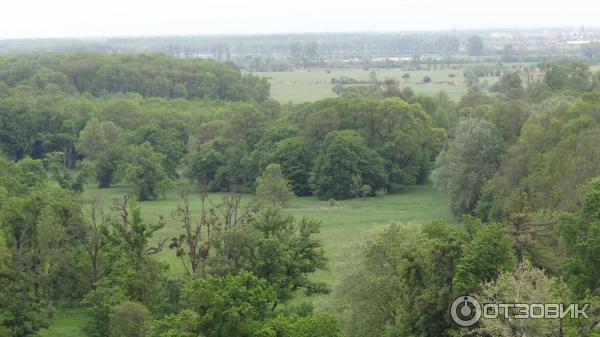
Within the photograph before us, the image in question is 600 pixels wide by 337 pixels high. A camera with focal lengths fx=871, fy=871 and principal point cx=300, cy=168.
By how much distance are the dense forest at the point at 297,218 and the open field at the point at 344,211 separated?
3.90 feet

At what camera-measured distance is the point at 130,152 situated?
71.9 m

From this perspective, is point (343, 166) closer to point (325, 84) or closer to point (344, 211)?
point (344, 211)

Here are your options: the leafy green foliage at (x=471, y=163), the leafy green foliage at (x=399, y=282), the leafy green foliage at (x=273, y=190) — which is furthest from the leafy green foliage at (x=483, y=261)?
the leafy green foliage at (x=273, y=190)

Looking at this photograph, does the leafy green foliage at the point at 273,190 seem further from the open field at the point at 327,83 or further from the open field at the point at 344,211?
the open field at the point at 327,83

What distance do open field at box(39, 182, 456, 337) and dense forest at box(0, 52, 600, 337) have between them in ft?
3.90

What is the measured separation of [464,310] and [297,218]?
33.7 metres

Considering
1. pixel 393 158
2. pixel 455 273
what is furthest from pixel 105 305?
pixel 393 158

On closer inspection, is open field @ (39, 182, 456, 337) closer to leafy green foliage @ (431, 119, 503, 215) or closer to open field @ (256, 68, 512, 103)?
leafy green foliage @ (431, 119, 503, 215)

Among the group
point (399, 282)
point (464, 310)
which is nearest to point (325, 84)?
point (399, 282)

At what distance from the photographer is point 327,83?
166125 millimetres

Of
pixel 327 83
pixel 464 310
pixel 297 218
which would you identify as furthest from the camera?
pixel 327 83

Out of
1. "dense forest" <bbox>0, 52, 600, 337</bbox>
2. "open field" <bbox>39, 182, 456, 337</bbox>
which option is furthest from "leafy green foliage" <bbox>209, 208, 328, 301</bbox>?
"open field" <bbox>39, 182, 456, 337</bbox>

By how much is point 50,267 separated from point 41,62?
333 feet

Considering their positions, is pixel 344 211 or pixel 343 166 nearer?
pixel 344 211
